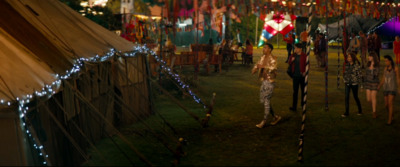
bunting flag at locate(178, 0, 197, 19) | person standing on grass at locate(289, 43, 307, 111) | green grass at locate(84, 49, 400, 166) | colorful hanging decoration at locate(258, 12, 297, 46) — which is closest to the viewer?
green grass at locate(84, 49, 400, 166)

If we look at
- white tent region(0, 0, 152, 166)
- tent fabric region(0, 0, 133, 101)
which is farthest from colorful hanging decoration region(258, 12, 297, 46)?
tent fabric region(0, 0, 133, 101)

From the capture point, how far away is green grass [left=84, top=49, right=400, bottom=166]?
852cm

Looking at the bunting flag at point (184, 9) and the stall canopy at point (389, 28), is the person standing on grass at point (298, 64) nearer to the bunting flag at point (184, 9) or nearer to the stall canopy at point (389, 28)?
the bunting flag at point (184, 9)

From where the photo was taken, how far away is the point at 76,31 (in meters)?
9.77

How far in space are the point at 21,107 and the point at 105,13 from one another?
61.3ft

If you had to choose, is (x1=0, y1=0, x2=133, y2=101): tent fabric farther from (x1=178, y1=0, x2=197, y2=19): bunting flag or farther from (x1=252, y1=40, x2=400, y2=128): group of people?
(x1=178, y1=0, x2=197, y2=19): bunting flag

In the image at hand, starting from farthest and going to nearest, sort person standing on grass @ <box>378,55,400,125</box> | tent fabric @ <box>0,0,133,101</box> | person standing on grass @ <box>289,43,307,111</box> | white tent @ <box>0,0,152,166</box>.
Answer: person standing on grass @ <box>289,43,307,111</box>
person standing on grass @ <box>378,55,400,125</box>
tent fabric @ <box>0,0,133,101</box>
white tent @ <box>0,0,152,166</box>

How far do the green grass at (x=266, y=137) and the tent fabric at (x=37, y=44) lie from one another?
1.84m

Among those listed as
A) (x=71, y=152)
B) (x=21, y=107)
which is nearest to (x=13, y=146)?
(x=21, y=107)

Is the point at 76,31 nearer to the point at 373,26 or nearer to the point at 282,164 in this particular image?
the point at 282,164

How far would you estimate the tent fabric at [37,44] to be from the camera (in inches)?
255

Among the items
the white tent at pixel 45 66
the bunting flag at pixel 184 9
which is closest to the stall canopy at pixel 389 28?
the bunting flag at pixel 184 9

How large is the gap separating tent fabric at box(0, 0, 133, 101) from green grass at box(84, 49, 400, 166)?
184 centimetres

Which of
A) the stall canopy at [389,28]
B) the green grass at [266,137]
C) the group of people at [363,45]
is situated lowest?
the green grass at [266,137]
